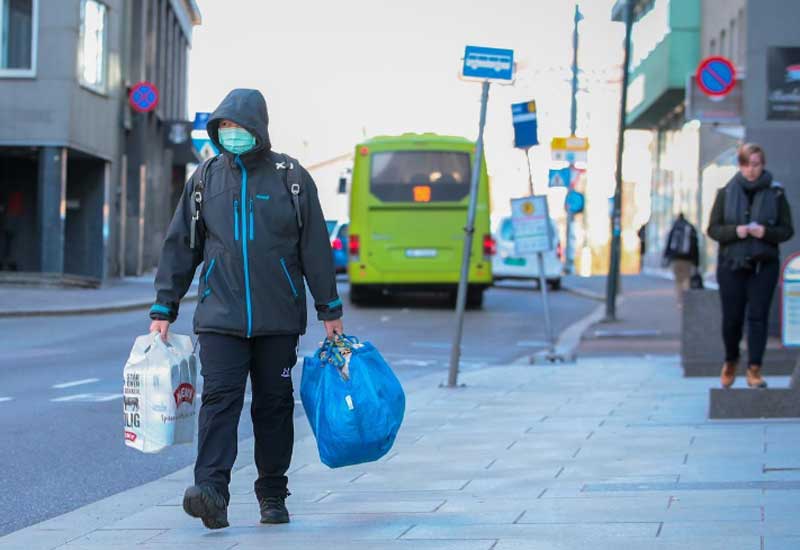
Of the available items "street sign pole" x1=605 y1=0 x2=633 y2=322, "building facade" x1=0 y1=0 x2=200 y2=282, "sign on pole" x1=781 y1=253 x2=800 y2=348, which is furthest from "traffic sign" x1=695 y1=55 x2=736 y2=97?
"building facade" x1=0 y1=0 x2=200 y2=282

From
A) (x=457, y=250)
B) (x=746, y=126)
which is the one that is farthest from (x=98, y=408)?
(x=457, y=250)

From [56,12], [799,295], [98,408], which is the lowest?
[98,408]

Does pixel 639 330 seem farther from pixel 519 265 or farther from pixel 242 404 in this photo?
pixel 242 404

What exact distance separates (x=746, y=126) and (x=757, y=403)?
731cm

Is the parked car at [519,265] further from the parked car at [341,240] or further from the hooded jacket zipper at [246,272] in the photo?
the hooded jacket zipper at [246,272]

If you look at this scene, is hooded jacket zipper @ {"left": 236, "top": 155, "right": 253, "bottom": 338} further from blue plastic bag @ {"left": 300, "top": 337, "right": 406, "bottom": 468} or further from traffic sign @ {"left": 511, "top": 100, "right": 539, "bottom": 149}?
traffic sign @ {"left": 511, "top": 100, "right": 539, "bottom": 149}

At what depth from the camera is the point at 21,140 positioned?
35.7 m

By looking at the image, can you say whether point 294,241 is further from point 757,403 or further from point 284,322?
point 757,403

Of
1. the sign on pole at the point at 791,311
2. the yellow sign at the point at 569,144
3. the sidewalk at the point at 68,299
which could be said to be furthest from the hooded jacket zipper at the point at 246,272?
the yellow sign at the point at 569,144

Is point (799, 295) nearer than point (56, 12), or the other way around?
point (799, 295)

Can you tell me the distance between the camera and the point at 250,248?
6.77 m

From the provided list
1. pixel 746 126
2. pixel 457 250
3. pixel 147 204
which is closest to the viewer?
pixel 746 126

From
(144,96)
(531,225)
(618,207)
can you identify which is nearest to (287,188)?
(531,225)

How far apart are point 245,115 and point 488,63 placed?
29.3 ft
